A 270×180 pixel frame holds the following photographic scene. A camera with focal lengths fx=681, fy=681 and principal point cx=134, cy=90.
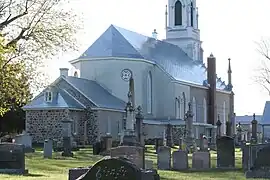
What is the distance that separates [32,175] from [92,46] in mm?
43751

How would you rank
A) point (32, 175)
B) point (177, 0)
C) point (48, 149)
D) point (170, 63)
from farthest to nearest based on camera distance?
point (177, 0)
point (170, 63)
point (48, 149)
point (32, 175)

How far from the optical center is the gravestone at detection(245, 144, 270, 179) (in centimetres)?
2028

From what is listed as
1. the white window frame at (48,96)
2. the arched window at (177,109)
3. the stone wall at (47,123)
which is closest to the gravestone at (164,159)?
the stone wall at (47,123)

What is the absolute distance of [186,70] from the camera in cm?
7000

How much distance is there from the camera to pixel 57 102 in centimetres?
5191

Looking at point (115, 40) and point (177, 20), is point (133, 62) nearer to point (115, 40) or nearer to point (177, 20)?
point (115, 40)

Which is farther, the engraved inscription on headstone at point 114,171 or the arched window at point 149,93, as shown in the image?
the arched window at point 149,93

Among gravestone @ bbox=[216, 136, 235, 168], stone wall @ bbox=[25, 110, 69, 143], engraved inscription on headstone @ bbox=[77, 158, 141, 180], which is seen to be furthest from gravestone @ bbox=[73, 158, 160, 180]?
stone wall @ bbox=[25, 110, 69, 143]

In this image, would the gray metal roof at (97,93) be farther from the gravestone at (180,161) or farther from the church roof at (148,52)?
the gravestone at (180,161)

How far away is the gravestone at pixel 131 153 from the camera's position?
17.9 m

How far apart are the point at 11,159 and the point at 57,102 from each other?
102ft

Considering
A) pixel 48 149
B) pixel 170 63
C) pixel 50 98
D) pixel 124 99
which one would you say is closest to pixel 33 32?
pixel 48 149

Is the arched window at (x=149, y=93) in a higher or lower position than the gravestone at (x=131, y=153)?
higher

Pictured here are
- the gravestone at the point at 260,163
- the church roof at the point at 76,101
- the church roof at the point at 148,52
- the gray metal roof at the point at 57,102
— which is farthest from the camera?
the church roof at the point at 148,52
